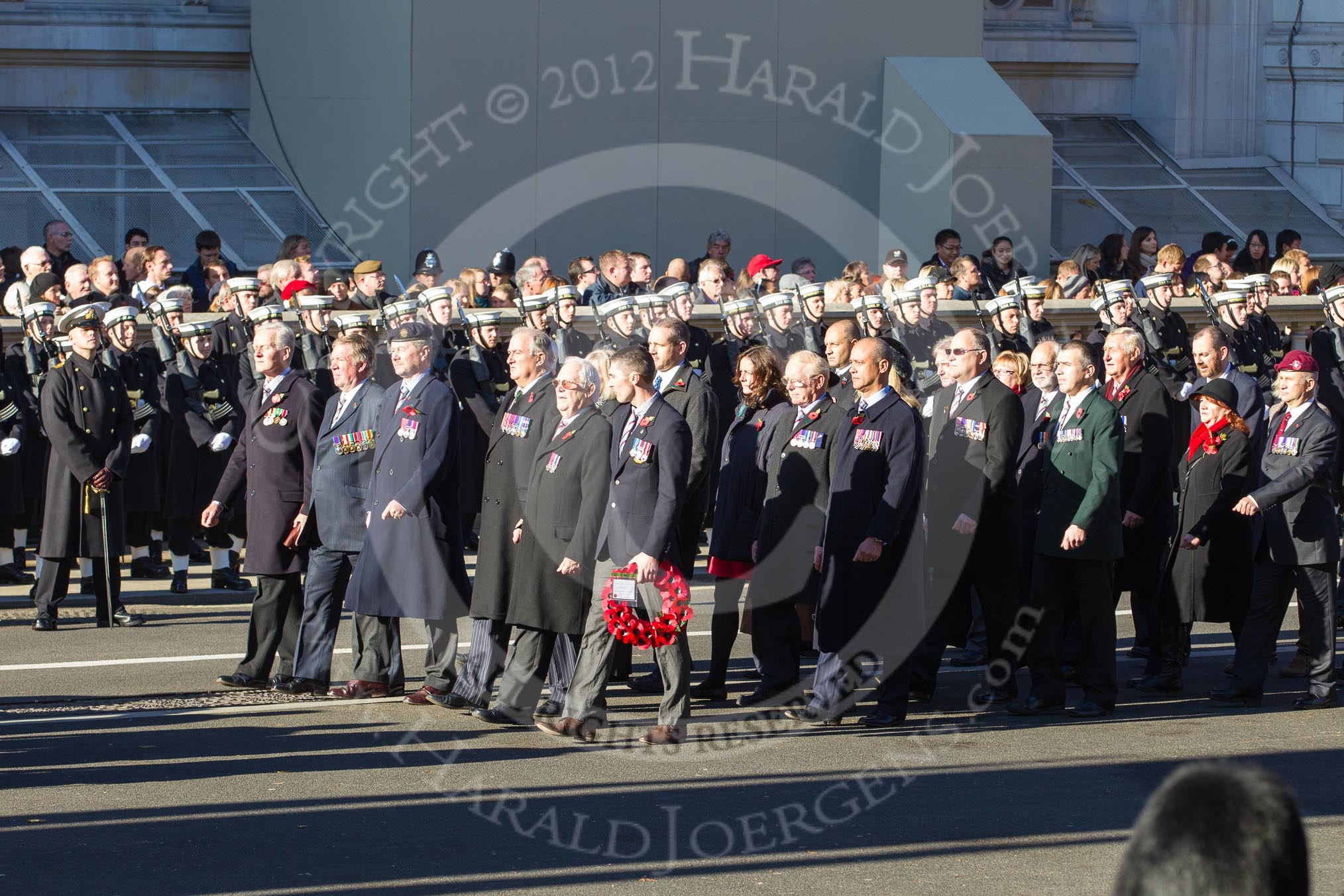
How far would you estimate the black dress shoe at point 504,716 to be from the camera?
8.38 metres

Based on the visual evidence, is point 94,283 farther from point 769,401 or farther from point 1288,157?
point 1288,157

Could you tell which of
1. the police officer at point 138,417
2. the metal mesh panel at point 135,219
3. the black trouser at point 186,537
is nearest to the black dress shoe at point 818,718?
the police officer at point 138,417

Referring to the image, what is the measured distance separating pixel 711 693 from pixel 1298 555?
9.55ft

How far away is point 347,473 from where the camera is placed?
907 cm

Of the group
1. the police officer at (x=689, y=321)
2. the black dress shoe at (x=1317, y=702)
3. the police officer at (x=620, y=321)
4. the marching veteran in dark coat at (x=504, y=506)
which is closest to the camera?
the marching veteran in dark coat at (x=504, y=506)

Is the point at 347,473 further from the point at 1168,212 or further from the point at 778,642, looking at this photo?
the point at 1168,212

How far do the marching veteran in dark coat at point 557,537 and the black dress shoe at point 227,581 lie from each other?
14.2ft

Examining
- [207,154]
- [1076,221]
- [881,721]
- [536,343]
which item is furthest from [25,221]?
[881,721]

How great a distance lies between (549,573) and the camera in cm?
832

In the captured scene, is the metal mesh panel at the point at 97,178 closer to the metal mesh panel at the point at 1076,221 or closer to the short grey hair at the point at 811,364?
the metal mesh panel at the point at 1076,221

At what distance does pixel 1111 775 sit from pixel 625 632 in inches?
80.5

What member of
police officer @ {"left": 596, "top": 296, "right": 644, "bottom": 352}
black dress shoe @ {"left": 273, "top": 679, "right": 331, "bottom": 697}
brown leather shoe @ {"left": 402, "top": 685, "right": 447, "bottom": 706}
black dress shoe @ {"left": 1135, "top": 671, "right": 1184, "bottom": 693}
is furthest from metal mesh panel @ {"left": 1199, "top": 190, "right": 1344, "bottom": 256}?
black dress shoe @ {"left": 273, "top": 679, "right": 331, "bottom": 697}

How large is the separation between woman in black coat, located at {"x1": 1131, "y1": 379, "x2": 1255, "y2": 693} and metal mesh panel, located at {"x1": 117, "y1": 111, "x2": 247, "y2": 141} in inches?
531

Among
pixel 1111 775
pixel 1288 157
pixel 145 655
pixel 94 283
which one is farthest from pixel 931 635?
pixel 1288 157
